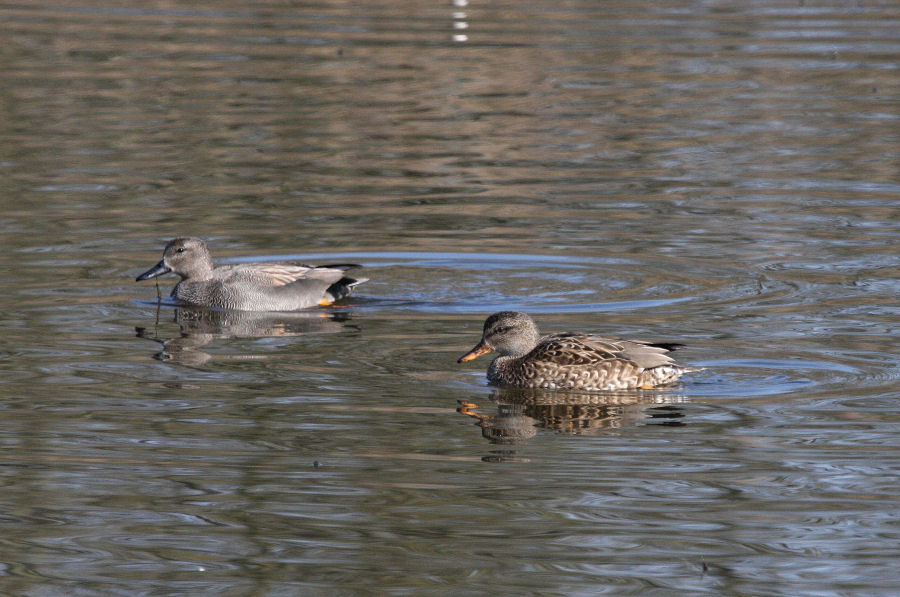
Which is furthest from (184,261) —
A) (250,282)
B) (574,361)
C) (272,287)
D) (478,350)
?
(574,361)

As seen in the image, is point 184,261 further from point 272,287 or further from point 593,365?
point 593,365

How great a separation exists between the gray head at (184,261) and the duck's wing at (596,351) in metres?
4.01

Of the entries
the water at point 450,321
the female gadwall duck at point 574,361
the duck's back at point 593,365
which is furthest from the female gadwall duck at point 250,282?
the duck's back at point 593,365

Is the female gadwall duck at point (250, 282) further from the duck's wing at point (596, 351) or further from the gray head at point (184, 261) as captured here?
the duck's wing at point (596, 351)

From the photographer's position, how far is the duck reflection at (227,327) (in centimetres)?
1130

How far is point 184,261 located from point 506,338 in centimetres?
384

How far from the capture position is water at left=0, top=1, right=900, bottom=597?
7.16m

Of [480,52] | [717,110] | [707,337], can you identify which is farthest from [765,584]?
[480,52]

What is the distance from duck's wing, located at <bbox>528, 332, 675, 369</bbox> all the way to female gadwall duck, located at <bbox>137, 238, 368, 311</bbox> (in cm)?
312

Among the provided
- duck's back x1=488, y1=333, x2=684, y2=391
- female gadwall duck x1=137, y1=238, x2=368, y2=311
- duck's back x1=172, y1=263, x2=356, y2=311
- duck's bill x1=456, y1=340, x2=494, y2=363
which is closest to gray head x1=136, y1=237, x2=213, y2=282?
female gadwall duck x1=137, y1=238, x2=368, y2=311

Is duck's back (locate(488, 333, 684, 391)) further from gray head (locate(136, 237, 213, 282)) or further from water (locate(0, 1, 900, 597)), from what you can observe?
gray head (locate(136, 237, 213, 282))

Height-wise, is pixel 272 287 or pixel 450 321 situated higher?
pixel 272 287

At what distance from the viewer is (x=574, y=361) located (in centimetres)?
991

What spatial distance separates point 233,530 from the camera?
733 centimetres
